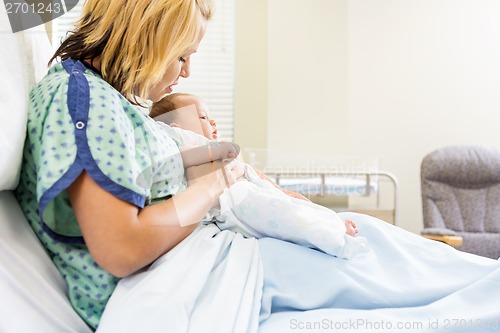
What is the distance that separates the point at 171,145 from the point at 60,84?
206 mm

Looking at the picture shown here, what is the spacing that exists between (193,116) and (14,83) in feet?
2.15

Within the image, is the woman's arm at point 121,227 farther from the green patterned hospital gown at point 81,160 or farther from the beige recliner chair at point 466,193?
the beige recliner chair at point 466,193

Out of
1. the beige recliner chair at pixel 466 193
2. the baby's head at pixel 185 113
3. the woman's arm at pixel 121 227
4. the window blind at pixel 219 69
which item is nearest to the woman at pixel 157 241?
the woman's arm at pixel 121 227

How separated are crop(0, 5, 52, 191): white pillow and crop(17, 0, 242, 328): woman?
0.03m

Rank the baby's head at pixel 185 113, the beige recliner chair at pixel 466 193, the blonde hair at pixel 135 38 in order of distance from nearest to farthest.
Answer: the blonde hair at pixel 135 38
the baby's head at pixel 185 113
the beige recliner chair at pixel 466 193

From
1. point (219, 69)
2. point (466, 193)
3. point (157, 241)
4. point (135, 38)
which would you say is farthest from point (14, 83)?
point (466, 193)

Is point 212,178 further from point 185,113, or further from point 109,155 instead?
point 185,113

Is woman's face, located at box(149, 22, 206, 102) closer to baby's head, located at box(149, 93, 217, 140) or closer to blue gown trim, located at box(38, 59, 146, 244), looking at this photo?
blue gown trim, located at box(38, 59, 146, 244)

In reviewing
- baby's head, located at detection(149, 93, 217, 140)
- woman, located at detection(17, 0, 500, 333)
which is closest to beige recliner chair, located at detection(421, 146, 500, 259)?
baby's head, located at detection(149, 93, 217, 140)

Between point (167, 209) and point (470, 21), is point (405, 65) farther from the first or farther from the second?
point (167, 209)

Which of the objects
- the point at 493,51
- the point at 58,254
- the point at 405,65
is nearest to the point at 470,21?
the point at 493,51

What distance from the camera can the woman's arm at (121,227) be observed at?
2.33 ft

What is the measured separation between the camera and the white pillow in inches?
28.8

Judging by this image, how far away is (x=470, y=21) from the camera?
11.1ft
